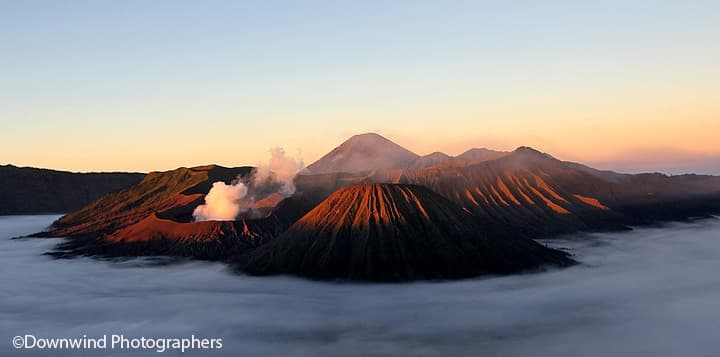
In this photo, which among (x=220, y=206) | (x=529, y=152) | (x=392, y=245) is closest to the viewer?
(x=392, y=245)

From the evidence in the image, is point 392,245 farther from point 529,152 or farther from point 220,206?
point 529,152

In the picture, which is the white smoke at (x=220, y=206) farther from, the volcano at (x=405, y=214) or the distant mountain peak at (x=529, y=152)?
the distant mountain peak at (x=529, y=152)

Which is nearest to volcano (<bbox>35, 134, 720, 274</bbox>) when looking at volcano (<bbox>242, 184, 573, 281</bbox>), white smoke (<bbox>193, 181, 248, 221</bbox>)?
volcano (<bbox>242, 184, 573, 281</bbox>)

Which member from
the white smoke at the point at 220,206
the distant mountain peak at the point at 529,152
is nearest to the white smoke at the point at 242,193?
the white smoke at the point at 220,206

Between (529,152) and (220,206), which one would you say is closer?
(220,206)

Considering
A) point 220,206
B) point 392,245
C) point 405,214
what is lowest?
point 392,245

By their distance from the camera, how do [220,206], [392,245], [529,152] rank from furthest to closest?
[529,152] → [220,206] → [392,245]

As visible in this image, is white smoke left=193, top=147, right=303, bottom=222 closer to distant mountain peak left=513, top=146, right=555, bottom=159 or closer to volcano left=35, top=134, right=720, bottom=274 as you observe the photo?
volcano left=35, top=134, right=720, bottom=274

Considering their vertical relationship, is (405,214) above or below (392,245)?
above

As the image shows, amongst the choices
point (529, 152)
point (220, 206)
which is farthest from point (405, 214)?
point (529, 152)
